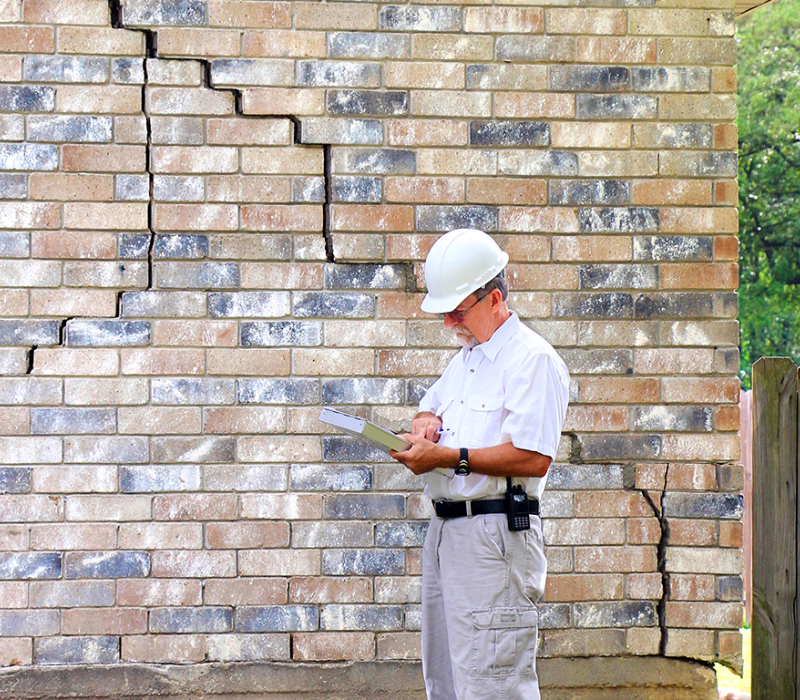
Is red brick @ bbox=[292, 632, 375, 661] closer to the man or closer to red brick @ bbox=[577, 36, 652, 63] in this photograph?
the man

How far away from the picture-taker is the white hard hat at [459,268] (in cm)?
263

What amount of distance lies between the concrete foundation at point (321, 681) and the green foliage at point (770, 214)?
13.7m

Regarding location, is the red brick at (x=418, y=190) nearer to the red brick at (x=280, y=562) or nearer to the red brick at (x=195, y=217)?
the red brick at (x=195, y=217)

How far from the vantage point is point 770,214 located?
54.9 ft

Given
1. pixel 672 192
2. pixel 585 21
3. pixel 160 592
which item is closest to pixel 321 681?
pixel 160 592

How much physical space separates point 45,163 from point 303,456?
1637mm

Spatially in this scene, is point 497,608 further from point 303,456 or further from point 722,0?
point 722,0

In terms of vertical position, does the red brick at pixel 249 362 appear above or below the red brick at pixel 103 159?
below

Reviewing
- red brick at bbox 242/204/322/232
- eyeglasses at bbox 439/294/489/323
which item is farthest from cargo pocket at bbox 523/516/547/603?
red brick at bbox 242/204/322/232

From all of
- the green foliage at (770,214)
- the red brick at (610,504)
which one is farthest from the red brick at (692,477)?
the green foliage at (770,214)

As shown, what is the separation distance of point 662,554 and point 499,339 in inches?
58.4

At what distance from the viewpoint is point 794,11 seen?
17969 mm

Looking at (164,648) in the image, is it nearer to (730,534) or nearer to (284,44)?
(730,534)

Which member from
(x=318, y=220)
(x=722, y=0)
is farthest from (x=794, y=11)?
(x=318, y=220)
